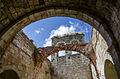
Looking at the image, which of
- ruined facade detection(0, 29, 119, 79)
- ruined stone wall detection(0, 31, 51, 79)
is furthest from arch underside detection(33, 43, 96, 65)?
ruined stone wall detection(0, 31, 51, 79)

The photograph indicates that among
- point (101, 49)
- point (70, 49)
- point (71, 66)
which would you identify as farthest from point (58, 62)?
point (101, 49)

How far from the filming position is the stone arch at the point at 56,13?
261 cm

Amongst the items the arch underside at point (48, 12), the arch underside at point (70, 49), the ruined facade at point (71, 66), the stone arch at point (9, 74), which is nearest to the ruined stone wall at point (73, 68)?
the ruined facade at point (71, 66)

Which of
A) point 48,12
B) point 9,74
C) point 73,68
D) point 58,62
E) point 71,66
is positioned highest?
point 48,12

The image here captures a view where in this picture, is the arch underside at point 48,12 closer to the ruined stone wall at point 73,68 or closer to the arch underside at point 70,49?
the arch underside at point 70,49

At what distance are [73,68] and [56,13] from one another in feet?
28.4

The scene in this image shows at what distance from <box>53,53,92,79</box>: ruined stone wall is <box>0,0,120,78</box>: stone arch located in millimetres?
8303

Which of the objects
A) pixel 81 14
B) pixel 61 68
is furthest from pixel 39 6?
pixel 61 68

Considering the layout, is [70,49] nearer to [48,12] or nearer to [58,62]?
[58,62]

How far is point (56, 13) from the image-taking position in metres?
3.40

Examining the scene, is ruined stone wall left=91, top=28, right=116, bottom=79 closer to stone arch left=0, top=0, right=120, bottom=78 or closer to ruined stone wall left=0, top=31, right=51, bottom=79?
stone arch left=0, top=0, right=120, bottom=78

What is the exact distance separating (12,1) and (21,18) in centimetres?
56

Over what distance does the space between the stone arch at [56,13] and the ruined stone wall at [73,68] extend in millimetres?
8303

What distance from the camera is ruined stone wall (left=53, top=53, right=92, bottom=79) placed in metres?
10.6
